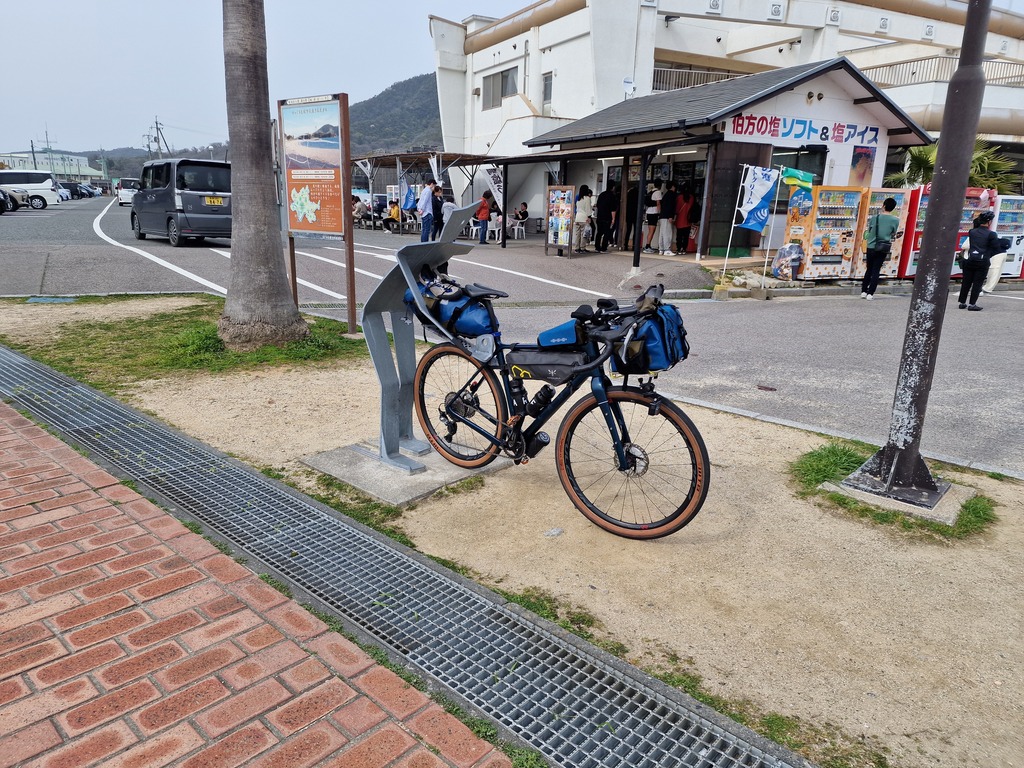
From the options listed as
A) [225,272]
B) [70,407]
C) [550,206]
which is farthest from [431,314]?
[550,206]

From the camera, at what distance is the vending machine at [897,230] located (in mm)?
13699

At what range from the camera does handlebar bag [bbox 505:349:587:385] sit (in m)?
3.48

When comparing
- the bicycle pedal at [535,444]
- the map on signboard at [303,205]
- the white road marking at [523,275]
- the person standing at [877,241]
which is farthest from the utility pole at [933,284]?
the person standing at [877,241]

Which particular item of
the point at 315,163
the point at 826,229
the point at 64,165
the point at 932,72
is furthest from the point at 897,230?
the point at 64,165

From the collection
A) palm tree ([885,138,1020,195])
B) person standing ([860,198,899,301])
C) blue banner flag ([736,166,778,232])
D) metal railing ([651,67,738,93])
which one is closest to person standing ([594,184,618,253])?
blue banner flag ([736,166,778,232])

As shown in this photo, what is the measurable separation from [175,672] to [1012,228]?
60.1 feet

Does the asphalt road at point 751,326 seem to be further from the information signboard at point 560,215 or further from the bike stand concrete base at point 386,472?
the bike stand concrete base at point 386,472

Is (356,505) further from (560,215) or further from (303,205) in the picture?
(560,215)

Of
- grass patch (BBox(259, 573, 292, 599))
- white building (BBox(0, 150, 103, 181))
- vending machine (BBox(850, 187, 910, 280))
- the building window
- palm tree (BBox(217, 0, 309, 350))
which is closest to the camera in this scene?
grass patch (BBox(259, 573, 292, 599))

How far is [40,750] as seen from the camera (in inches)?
80.0

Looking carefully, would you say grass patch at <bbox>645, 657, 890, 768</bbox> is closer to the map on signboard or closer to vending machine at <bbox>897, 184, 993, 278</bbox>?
the map on signboard

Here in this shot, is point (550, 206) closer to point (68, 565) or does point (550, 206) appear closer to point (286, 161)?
point (286, 161)

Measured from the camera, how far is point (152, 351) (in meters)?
6.93

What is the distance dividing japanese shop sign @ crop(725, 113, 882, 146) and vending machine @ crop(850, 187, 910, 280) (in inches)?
119
